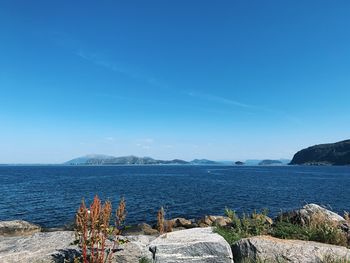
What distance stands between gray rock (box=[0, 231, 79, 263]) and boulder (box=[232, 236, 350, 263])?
478 cm

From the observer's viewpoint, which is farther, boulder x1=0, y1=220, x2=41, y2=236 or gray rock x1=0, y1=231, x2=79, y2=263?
boulder x1=0, y1=220, x2=41, y2=236

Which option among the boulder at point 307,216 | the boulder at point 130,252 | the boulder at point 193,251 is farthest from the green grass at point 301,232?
the boulder at point 130,252

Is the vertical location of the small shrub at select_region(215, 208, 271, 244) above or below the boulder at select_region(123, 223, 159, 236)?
above

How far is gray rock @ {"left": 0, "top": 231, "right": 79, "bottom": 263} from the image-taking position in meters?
7.94

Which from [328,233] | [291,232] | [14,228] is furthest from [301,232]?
[14,228]

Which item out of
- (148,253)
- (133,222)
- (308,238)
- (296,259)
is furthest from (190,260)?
(133,222)

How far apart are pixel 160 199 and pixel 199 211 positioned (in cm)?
1280

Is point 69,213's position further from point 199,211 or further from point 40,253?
point 40,253

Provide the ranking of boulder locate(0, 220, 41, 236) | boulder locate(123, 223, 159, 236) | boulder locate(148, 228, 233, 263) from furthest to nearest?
boulder locate(123, 223, 159, 236) < boulder locate(0, 220, 41, 236) < boulder locate(148, 228, 233, 263)

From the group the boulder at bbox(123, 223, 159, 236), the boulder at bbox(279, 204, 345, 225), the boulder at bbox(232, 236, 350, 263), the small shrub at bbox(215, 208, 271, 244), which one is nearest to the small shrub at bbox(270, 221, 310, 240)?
the small shrub at bbox(215, 208, 271, 244)

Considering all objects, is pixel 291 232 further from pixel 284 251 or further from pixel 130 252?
pixel 130 252

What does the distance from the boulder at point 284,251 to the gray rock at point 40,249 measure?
4778 mm

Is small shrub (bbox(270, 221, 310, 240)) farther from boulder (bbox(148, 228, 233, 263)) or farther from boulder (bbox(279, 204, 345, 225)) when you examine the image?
boulder (bbox(148, 228, 233, 263))

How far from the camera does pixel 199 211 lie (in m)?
45.1
